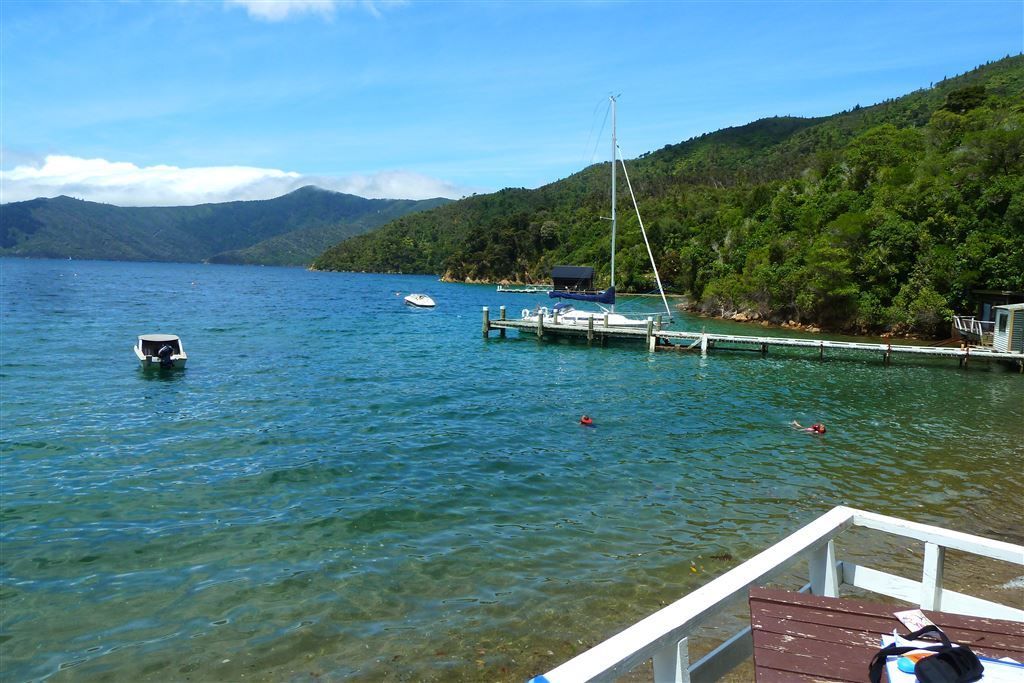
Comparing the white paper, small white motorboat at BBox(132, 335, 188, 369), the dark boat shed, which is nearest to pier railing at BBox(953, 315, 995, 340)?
the white paper

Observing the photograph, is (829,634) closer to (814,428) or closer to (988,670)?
(988,670)

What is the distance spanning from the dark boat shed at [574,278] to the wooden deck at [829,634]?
85.2m

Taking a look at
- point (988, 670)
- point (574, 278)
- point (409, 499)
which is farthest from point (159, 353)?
point (574, 278)

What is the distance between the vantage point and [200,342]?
130ft

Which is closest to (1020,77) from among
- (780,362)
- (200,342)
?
(780,362)

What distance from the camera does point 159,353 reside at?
27.7 meters

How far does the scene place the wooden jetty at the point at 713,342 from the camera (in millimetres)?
33188

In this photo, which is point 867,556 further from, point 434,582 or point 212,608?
point 212,608

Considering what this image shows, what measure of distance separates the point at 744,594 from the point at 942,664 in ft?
2.83

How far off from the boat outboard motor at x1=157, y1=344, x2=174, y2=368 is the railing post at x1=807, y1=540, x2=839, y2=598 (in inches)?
1149

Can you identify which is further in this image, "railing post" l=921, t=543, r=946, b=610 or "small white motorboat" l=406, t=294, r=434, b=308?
"small white motorboat" l=406, t=294, r=434, b=308

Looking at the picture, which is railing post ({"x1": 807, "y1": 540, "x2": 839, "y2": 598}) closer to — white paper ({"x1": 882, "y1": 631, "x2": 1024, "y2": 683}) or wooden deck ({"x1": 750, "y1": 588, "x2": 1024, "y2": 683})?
wooden deck ({"x1": 750, "y1": 588, "x2": 1024, "y2": 683})

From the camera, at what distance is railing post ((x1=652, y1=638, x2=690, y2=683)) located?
110 inches

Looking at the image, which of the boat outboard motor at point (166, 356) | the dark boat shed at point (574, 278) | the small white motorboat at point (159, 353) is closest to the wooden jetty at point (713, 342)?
the small white motorboat at point (159, 353)
